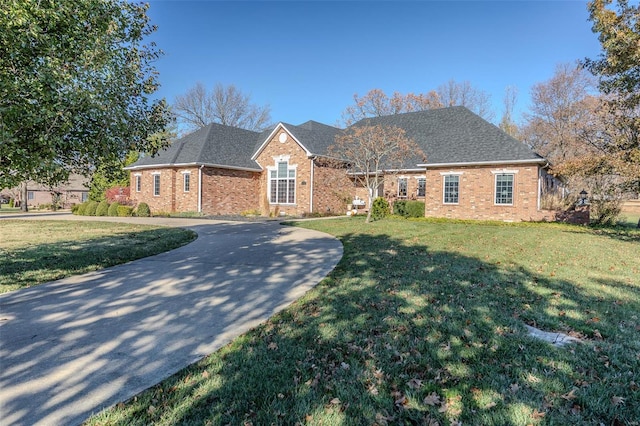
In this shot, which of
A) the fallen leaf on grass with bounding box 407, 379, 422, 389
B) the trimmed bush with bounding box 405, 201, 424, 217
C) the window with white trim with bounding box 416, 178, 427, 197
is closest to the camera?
the fallen leaf on grass with bounding box 407, 379, 422, 389

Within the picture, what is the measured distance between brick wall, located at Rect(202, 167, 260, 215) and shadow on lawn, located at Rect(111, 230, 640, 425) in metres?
19.1

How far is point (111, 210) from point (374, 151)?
710 inches

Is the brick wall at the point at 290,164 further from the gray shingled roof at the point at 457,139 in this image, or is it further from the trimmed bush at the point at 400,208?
the gray shingled roof at the point at 457,139

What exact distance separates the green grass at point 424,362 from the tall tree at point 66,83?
4.10 meters

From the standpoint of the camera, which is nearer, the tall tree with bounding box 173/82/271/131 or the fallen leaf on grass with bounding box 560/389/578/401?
the fallen leaf on grass with bounding box 560/389/578/401

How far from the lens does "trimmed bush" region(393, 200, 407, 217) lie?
21094 mm

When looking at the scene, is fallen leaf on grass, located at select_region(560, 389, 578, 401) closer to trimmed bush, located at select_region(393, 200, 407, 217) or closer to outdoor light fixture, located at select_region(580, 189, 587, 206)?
trimmed bush, located at select_region(393, 200, 407, 217)

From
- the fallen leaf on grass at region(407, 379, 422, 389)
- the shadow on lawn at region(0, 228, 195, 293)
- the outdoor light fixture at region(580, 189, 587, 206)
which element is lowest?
the fallen leaf on grass at region(407, 379, 422, 389)

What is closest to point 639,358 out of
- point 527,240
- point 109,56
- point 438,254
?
point 438,254

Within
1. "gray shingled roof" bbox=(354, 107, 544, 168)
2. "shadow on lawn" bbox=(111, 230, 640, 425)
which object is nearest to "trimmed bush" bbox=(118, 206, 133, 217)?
"gray shingled roof" bbox=(354, 107, 544, 168)

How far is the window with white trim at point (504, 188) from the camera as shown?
60.6 ft

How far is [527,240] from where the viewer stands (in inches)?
456

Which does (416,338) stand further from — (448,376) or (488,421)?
(488,421)

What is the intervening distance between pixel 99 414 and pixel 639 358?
457cm
